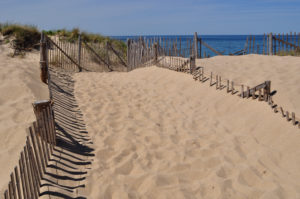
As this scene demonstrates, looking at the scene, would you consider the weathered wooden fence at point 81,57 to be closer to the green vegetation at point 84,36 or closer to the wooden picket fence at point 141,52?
the green vegetation at point 84,36

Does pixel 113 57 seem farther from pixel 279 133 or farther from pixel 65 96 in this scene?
pixel 279 133

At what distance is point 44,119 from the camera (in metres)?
3.87

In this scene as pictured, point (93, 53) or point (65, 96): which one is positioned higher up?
point (93, 53)

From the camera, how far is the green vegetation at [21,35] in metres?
14.4

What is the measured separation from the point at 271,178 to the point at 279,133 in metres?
1.42

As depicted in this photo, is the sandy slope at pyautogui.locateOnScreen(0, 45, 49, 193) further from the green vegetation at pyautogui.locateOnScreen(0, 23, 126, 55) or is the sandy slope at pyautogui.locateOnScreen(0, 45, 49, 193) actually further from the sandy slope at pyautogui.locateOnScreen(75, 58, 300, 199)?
the green vegetation at pyautogui.locateOnScreen(0, 23, 126, 55)

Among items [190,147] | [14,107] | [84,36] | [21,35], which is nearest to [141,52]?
[14,107]

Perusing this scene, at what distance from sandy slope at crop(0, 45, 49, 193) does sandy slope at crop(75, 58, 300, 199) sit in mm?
1153

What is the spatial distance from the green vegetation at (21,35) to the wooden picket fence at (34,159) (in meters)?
A: 11.6

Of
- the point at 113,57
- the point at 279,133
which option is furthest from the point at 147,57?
the point at 279,133

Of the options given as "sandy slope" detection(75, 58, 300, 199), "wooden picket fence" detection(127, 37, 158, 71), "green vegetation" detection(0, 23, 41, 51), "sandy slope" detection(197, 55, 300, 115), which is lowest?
"sandy slope" detection(75, 58, 300, 199)

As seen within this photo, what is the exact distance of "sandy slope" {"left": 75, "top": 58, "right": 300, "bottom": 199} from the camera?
3426 mm

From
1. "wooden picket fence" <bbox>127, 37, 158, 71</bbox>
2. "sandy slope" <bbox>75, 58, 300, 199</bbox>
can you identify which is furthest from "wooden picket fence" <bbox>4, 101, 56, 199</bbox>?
"wooden picket fence" <bbox>127, 37, 158, 71</bbox>

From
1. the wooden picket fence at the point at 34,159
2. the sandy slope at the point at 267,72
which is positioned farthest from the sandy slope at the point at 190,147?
the sandy slope at the point at 267,72
